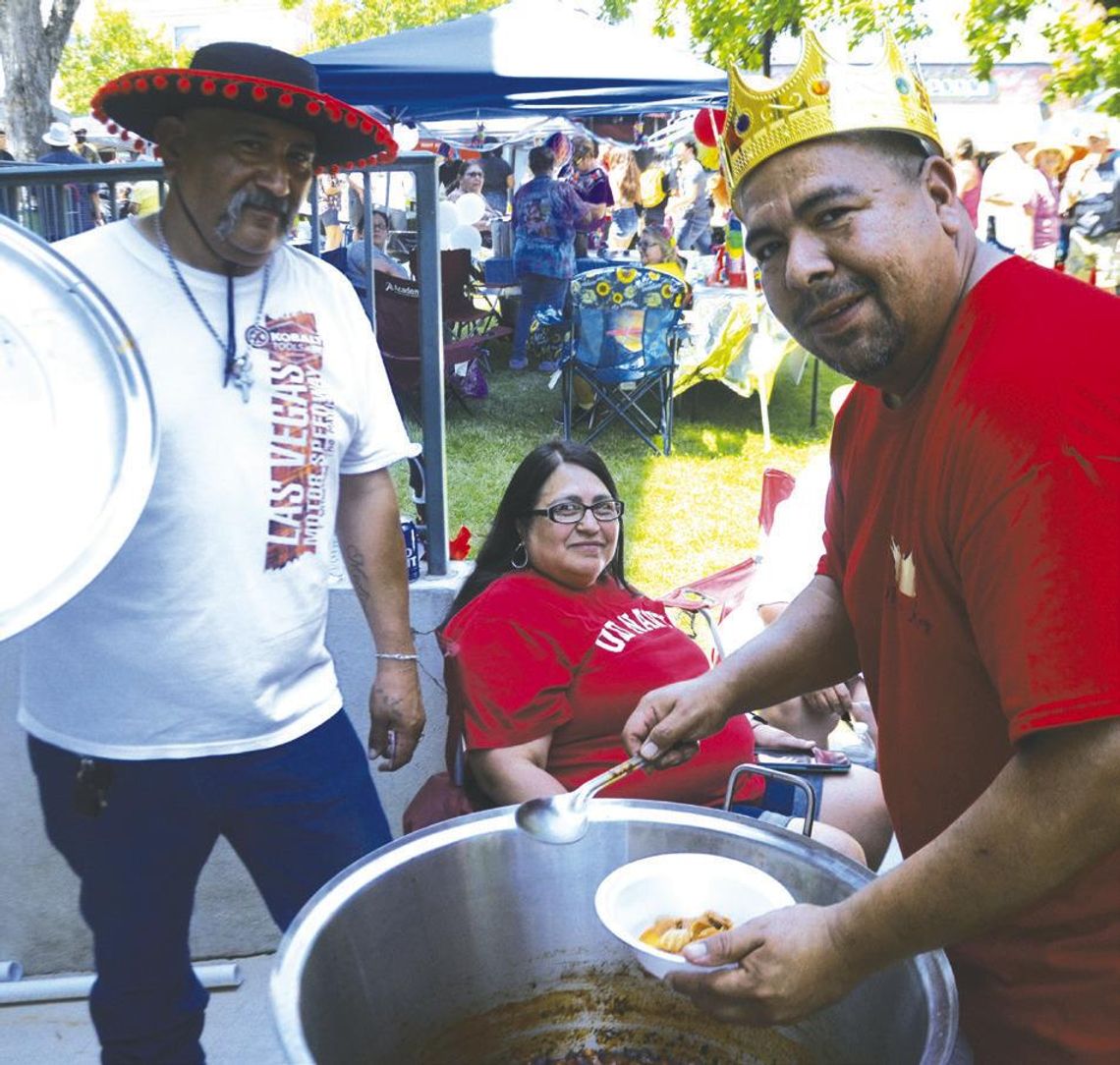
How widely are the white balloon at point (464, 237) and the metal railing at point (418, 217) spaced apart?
9175 mm

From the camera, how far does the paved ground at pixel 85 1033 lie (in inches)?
111

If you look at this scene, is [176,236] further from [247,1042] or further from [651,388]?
[651,388]

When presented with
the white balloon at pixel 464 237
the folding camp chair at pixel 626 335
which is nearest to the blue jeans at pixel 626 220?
the white balloon at pixel 464 237

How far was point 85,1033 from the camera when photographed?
9.50ft

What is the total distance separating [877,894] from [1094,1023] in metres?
0.36

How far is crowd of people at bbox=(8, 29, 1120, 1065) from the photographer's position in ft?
3.32

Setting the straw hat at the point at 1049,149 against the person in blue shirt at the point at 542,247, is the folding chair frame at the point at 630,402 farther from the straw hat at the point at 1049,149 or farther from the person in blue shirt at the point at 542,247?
the straw hat at the point at 1049,149

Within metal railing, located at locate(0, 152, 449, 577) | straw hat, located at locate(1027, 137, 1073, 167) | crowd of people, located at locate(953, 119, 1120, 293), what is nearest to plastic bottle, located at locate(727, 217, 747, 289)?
crowd of people, located at locate(953, 119, 1120, 293)

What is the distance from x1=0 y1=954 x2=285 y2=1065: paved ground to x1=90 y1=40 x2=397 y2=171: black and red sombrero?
2116 millimetres

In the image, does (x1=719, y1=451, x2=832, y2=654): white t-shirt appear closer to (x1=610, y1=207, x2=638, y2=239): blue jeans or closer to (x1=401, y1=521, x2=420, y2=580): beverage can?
(x1=401, y1=521, x2=420, y2=580): beverage can

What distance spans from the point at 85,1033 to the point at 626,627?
1.80 metres

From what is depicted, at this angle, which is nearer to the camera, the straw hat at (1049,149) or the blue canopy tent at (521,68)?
the blue canopy tent at (521,68)

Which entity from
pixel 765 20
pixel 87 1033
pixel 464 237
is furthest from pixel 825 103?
pixel 765 20

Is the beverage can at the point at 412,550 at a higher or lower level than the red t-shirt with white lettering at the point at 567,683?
higher
